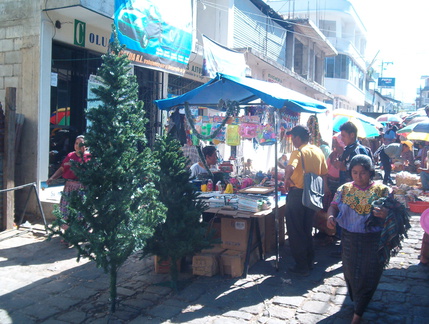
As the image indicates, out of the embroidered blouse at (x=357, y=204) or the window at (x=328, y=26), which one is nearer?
the embroidered blouse at (x=357, y=204)

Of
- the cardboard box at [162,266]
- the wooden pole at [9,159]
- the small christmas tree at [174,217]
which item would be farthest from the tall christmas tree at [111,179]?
the wooden pole at [9,159]

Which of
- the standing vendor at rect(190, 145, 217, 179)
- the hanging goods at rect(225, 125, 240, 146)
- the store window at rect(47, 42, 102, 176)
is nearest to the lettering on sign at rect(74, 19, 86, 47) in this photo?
the store window at rect(47, 42, 102, 176)

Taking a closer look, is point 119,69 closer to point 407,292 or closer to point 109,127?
point 109,127

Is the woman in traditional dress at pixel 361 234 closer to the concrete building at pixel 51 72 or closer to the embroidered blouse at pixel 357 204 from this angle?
the embroidered blouse at pixel 357 204

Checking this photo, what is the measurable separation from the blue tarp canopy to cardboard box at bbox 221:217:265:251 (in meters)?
1.57

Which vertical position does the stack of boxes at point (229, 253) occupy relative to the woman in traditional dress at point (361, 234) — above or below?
below

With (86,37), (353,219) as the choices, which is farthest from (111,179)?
(86,37)

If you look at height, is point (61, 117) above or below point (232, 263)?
above

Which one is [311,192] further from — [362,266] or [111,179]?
[111,179]

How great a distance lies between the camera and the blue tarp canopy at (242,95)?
520cm

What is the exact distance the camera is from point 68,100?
8336mm

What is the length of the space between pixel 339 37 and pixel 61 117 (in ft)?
93.4

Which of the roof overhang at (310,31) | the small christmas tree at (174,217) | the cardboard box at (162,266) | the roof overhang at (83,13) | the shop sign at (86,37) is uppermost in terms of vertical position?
the roof overhang at (310,31)

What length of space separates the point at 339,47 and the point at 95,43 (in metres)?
26.1
